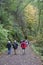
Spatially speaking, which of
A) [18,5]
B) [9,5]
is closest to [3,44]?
[9,5]

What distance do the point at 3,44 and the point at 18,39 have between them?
1603 cm

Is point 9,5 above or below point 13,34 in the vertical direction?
above

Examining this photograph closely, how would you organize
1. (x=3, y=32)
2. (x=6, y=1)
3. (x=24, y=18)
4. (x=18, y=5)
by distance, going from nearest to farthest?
(x=3, y=32) → (x=6, y=1) → (x=18, y=5) → (x=24, y=18)

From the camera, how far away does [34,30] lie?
7362cm

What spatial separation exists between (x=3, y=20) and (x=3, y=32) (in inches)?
358

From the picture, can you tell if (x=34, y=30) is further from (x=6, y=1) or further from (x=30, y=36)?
(x=6, y=1)

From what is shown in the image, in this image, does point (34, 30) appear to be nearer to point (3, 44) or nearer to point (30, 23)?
point (30, 23)

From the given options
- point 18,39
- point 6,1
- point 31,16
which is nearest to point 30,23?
point 31,16

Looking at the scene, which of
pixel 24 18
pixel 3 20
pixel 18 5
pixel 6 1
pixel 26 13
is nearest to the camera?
pixel 3 20

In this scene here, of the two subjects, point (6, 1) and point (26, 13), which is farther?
point (26, 13)

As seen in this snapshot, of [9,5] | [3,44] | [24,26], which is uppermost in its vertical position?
[9,5]

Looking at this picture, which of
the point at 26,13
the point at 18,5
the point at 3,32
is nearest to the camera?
the point at 3,32

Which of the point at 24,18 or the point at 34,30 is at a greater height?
the point at 24,18

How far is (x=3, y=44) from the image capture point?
3497 centimetres
